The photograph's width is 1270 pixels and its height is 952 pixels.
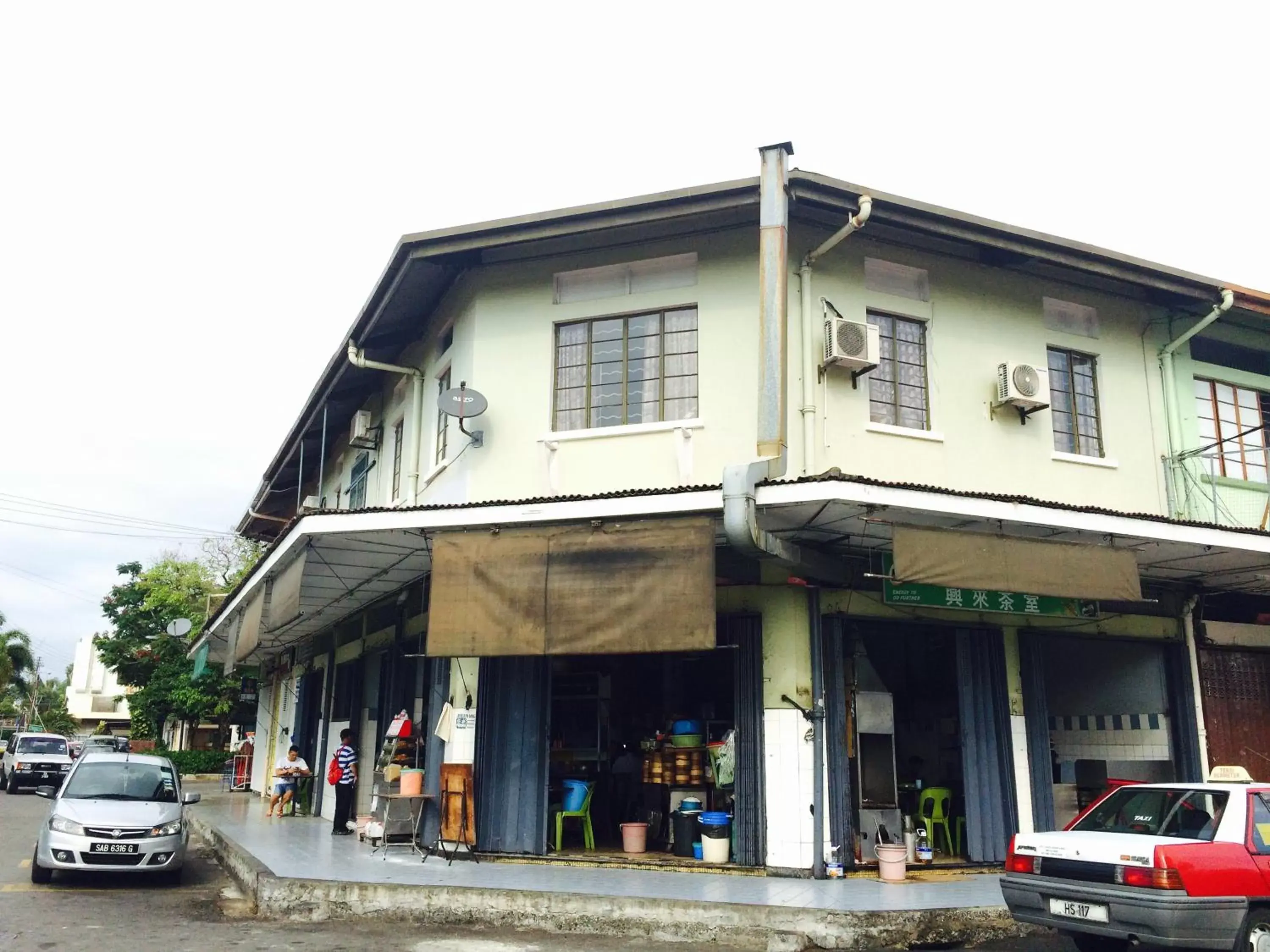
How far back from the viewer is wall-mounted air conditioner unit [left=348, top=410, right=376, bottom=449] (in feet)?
58.4

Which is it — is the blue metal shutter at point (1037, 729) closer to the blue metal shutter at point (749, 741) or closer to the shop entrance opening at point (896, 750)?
the shop entrance opening at point (896, 750)

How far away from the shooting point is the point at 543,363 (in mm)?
13070

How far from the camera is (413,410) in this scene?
51.9 feet

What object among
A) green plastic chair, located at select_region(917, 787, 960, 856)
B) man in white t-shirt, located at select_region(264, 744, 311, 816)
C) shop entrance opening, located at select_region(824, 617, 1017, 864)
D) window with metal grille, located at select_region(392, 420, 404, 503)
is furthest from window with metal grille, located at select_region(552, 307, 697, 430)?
man in white t-shirt, located at select_region(264, 744, 311, 816)

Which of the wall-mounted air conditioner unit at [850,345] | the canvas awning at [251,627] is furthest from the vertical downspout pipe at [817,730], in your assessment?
the canvas awning at [251,627]

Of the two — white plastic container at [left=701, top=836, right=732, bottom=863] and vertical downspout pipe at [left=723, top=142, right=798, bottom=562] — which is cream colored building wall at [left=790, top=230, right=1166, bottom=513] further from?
white plastic container at [left=701, top=836, right=732, bottom=863]

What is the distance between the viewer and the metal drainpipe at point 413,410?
1530 cm

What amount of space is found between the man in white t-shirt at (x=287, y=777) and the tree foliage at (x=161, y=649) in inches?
793

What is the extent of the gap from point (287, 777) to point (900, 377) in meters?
13.1

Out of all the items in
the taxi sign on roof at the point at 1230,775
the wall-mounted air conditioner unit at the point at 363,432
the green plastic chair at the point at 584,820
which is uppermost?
the wall-mounted air conditioner unit at the point at 363,432

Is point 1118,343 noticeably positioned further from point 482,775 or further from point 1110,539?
point 482,775

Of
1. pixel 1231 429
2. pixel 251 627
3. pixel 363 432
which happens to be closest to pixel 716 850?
pixel 251 627

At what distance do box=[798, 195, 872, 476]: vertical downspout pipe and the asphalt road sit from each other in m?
5.45

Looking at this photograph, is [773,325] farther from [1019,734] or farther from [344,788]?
[344,788]
